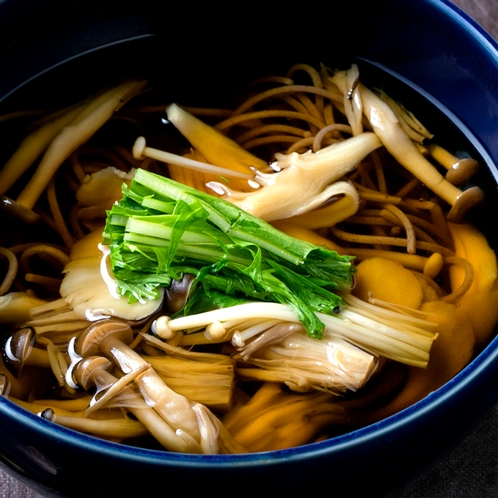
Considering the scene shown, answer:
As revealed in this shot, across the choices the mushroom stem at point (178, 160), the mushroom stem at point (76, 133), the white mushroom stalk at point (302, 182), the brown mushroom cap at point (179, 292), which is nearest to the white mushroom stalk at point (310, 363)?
the brown mushroom cap at point (179, 292)

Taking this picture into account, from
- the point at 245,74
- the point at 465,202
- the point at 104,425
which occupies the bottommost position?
the point at 104,425

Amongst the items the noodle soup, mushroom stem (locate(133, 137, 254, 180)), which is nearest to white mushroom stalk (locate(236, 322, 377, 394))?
the noodle soup

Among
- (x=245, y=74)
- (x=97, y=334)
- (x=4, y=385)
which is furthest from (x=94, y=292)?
(x=245, y=74)

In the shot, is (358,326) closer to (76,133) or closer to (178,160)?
(178,160)

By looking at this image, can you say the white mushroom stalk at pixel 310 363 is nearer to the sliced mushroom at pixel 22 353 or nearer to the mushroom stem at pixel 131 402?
the mushroom stem at pixel 131 402

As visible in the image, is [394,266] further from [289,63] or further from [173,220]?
[289,63]
